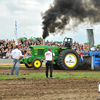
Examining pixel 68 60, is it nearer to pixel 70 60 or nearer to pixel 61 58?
pixel 70 60

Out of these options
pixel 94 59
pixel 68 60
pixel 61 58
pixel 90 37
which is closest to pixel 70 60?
pixel 68 60

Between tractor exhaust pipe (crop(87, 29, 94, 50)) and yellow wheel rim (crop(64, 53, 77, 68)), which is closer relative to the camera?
yellow wheel rim (crop(64, 53, 77, 68))

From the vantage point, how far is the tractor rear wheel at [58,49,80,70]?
47.7 feet

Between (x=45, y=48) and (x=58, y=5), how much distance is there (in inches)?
187

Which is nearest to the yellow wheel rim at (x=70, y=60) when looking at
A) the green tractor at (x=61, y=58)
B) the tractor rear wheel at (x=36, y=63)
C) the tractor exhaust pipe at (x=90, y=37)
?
the green tractor at (x=61, y=58)

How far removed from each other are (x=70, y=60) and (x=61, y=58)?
2.74 ft

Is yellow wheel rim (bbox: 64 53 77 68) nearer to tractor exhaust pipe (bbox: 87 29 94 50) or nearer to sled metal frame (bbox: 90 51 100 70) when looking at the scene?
sled metal frame (bbox: 90 51 100 70)

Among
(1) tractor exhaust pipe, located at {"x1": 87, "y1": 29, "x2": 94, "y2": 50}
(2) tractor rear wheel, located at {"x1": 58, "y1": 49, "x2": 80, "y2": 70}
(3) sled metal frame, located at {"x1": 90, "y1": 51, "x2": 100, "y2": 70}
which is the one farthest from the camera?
(1) tractor exhaust pipe, located at {"x1": 87, "y1": 29, "x2": 94, "y2": 50}

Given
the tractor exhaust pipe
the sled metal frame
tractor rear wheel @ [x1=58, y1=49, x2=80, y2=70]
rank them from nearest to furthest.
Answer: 1. tractor rear wheel @ [x1=58, y1=49, x2=80, y2=70]
2. the sled metal frame
3. the tractor exhaust pipe

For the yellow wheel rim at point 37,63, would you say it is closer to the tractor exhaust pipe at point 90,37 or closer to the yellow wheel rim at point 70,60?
the yellow wheel rim at point 70,60

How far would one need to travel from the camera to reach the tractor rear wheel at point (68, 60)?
47.7ft

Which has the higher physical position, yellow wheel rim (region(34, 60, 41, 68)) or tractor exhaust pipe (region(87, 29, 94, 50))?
tractor exhaust pipe (region(87, 29, 94, 50))

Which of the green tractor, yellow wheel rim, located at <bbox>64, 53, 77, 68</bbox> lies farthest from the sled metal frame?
yellow wheel rim, located at <bbox>64, 53, 77, 68</bbox>

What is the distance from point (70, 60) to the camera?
14.9 metres
